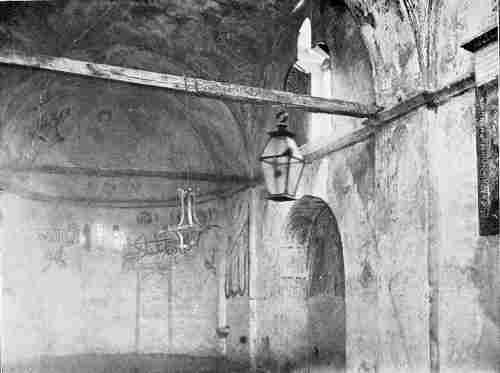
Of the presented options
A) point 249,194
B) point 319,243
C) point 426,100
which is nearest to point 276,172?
point 426,100

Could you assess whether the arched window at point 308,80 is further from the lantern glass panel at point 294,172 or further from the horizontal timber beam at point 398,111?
the lantern glass panel at point 294,172

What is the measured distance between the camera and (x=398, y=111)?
641 cm

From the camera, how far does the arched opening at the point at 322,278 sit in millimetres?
9148

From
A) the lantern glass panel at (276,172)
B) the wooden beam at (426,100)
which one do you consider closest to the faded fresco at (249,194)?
the wooden beam at (426,100)

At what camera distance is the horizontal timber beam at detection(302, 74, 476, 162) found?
5668mm

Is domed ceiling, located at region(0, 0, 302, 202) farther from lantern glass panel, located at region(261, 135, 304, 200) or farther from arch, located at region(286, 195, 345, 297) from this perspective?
arch, located at region(286, 195, 345, 297)

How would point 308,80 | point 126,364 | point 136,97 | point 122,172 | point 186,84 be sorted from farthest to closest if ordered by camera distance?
point 136,97
point 126,364
point 122,172
point 308,80
point 186,84

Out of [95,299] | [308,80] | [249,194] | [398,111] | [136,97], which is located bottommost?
[95,299]

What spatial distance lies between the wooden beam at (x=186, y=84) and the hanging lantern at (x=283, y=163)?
471 mm

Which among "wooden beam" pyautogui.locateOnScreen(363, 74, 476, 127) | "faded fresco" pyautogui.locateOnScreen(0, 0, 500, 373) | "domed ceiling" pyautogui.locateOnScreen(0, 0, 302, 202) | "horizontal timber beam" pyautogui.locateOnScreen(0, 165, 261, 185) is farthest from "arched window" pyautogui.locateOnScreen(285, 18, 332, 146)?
"horizontal timber beam" pyautogui.locateOnScreen(0, 165, 261, 185)

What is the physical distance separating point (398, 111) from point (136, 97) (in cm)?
765

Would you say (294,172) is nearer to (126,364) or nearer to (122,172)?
(122,172)

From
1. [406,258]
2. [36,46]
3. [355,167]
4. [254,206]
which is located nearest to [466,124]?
[406,258]

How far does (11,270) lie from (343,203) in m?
7.44
